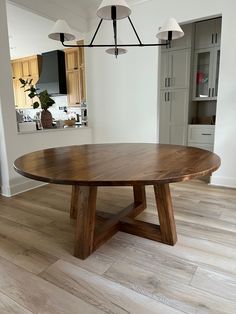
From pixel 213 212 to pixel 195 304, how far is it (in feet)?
3.85

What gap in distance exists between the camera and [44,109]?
10.5 feet

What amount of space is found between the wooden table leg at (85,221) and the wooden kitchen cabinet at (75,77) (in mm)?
3822

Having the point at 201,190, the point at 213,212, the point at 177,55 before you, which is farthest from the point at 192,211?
the point at 177,55

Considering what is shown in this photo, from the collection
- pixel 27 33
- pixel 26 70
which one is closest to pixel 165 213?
pixel 27 33

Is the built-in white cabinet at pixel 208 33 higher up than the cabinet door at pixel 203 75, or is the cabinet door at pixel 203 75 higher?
the built-in white cabinet at pixel 208 33

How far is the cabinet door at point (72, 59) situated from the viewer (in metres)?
4.99

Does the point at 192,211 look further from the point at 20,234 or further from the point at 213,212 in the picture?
the point at 20,234

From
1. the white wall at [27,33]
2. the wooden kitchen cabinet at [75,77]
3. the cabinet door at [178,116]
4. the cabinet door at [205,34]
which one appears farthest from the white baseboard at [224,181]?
the wooden kitchen cabinet at [75,77]

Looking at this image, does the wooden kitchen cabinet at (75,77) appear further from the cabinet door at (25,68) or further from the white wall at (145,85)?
the cabinet door at (25,68)

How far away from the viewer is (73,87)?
521cm

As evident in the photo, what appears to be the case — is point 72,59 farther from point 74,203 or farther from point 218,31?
point 74,203

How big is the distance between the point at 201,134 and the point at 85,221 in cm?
301

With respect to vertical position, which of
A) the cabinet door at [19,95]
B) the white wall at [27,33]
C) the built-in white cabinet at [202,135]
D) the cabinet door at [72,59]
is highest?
the white wall at [27,33]

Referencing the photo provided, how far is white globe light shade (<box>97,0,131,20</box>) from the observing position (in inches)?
57.7
